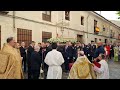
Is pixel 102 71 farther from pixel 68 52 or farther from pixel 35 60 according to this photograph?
pixel 68 52

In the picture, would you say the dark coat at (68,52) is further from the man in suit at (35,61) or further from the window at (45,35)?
the man in suit at (35,61)

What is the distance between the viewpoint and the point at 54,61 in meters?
5.77

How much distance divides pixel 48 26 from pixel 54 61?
6.96 m

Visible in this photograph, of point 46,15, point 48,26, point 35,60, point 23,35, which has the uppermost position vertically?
point 46,15

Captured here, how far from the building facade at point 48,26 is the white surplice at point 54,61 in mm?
1622

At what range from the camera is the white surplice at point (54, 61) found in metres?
5.72

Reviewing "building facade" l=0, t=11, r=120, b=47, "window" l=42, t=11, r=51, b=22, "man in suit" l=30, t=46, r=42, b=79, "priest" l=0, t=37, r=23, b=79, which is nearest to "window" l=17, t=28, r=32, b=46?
"building facade" l=0, t=11, r=120, b=47

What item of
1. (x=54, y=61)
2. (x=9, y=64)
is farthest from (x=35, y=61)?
(x=9, y=64)

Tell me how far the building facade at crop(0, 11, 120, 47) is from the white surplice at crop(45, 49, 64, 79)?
162 centimetres

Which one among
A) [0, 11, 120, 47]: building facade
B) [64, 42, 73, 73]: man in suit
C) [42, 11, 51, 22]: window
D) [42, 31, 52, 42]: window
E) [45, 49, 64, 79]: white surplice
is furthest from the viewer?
[42, 11, 51, 22]: window

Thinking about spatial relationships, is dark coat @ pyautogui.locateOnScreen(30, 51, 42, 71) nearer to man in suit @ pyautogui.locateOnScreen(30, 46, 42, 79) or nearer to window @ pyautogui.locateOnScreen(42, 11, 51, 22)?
man in suit @ pyautogui.locateOnScreen(30, 46, 42, 79)

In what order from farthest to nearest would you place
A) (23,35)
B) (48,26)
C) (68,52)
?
(48,26), (23,35), (68,52)

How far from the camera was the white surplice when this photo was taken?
5.72m

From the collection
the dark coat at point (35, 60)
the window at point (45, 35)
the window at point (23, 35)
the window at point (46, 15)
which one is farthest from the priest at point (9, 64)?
the window at point (46, 15)
